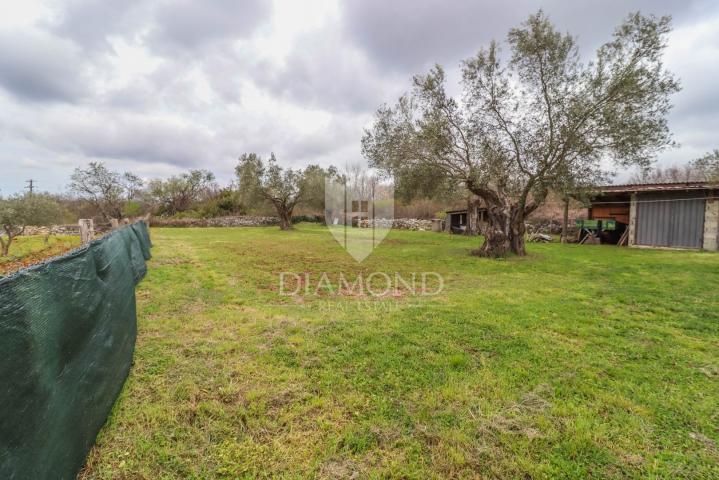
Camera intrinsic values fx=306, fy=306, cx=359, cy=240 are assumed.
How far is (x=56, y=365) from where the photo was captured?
5.36 ft

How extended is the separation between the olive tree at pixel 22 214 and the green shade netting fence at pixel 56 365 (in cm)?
1053

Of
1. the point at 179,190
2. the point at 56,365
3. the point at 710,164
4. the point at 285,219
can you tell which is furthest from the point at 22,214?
the point at 179,190

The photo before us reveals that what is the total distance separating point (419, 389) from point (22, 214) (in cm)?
1338

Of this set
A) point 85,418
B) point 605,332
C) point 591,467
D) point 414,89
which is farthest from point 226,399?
point 414,89

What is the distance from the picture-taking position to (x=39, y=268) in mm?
1688

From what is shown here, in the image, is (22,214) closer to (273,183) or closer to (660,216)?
(273,183)

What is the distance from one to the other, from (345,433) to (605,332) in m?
3.63

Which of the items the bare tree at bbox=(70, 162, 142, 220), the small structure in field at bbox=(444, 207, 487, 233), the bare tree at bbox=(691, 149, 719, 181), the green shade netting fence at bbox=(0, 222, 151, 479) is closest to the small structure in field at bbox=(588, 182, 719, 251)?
the bare tree at bbox=(691, 149, 719, 181)

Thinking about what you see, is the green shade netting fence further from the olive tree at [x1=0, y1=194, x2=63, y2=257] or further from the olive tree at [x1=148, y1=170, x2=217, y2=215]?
the olive tree at [x1=148, y1=170, x2=217, y2=215]

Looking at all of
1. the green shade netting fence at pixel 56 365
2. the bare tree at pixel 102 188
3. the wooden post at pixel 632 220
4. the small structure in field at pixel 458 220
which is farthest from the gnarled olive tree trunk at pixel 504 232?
the bare tree at pixel 102 188

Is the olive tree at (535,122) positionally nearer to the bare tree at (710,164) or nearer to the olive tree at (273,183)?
the bare tree at (710,164)

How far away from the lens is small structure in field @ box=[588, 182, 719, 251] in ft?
38.5

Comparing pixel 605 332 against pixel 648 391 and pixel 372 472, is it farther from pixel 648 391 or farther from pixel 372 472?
pixel 372 472

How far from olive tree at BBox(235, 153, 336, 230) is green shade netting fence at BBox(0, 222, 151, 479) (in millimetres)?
21335
